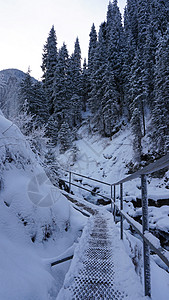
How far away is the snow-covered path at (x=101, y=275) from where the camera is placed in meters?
1.67

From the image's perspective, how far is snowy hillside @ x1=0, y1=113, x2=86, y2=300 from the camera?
6.29ft

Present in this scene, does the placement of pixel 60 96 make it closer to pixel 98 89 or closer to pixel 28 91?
pixel 28 91

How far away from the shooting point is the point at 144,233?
1369 millimetres

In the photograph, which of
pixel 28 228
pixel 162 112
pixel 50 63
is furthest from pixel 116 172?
pixel 50 63

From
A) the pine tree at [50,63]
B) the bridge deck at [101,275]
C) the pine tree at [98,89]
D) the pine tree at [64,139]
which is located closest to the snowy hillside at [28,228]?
the bridge deck at [101,275]

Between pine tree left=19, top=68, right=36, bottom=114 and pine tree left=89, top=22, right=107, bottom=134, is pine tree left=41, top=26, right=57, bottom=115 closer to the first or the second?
pine tree left=19, top=68, right=36, bottom=114

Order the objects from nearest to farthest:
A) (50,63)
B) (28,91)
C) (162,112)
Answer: (162,112), (28,91), (50,63)

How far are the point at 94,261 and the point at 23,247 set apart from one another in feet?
3.65

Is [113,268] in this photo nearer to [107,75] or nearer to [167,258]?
[167,258]

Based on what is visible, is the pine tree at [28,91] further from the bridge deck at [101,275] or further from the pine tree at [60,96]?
the bridge deck at [101,275]

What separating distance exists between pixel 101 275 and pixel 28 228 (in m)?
1.42

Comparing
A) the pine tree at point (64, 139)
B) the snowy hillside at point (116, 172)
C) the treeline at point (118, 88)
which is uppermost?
the treeline at point (118, 88)

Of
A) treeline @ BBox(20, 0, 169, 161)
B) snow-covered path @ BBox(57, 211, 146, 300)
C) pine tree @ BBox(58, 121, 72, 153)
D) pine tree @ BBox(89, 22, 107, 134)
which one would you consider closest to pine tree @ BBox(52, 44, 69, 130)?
treeline @ BBox(20, 0, 169, 161)

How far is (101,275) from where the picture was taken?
201 centimetres
